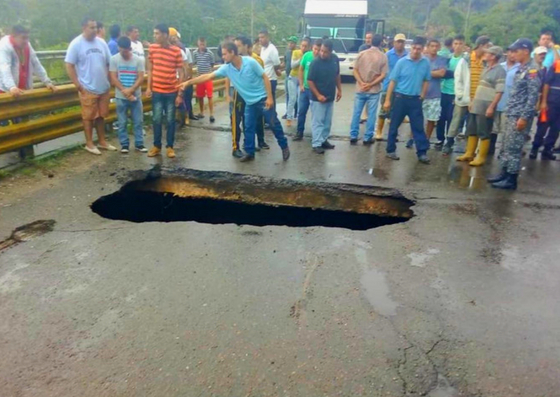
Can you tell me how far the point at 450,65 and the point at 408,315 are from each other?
227 inches

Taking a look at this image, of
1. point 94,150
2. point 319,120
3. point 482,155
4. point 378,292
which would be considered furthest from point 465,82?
point 94,150

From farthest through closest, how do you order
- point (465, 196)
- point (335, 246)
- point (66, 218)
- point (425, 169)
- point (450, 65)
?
point (450, 65) < point (425, 169) < point (465, 196) < point (66, 218) < point (335, 246)

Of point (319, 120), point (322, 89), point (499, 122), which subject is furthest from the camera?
point (319, 120)

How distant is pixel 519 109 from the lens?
571 centimetres

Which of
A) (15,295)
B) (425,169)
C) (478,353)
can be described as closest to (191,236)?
(15,295)

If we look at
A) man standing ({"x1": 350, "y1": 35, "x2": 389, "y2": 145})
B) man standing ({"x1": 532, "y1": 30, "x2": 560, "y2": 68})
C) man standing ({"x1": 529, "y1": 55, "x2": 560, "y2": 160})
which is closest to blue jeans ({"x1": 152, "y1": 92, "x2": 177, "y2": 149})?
man standing ({"x1": 350, "y1": 35, "x2": 389, "y2": 145})

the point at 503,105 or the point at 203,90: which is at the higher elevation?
the point at 503,105

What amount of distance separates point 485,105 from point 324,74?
2400 mm

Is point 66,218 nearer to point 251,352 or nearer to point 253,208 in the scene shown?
point 253,208

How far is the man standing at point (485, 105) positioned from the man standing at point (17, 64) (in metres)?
6.00

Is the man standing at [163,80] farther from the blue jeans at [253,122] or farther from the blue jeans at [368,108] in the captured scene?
the blue jeans at [368,108]

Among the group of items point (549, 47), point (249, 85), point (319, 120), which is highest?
point (549, 47)

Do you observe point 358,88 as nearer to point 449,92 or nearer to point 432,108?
point 432,108

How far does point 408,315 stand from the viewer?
10.5 feet
